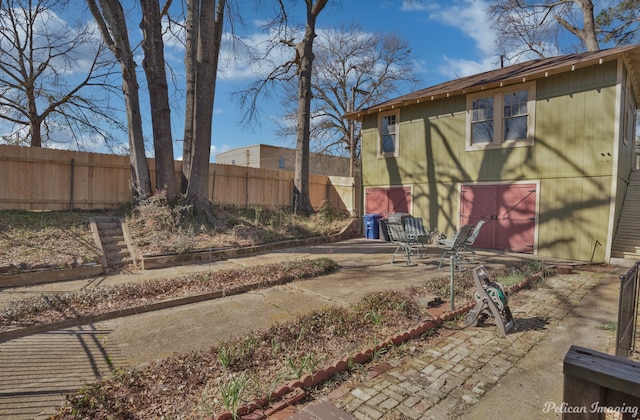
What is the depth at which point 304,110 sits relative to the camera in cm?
1316

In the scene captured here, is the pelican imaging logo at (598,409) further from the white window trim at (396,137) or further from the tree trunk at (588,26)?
the tree trunk at (588,26)

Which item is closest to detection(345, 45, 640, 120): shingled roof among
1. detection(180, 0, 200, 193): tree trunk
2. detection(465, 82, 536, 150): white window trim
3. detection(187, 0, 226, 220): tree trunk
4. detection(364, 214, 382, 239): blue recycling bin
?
detection(465, 82, 536, 150): white window trim

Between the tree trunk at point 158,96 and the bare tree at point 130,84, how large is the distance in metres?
0.57

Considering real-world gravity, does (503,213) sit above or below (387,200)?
below

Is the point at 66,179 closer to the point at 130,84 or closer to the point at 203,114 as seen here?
the point at 130,84

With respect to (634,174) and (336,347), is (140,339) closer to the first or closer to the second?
(336,347)

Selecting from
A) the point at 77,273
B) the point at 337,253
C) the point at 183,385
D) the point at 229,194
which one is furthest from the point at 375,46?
the point at 183,385

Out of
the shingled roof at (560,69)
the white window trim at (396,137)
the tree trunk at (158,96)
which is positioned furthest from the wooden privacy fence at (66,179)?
the shingled roof at (560,69)

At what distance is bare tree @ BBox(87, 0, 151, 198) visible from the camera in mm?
9180

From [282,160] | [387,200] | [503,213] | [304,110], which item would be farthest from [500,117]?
[282,160]

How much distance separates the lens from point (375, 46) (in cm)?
2314

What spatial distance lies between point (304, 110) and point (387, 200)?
502cm

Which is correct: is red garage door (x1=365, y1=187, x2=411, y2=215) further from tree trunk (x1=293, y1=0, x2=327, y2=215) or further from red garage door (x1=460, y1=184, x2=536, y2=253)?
tree trunk (x1=293, y1=0, x2=327, y2=215)

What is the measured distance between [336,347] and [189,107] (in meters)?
9.49
